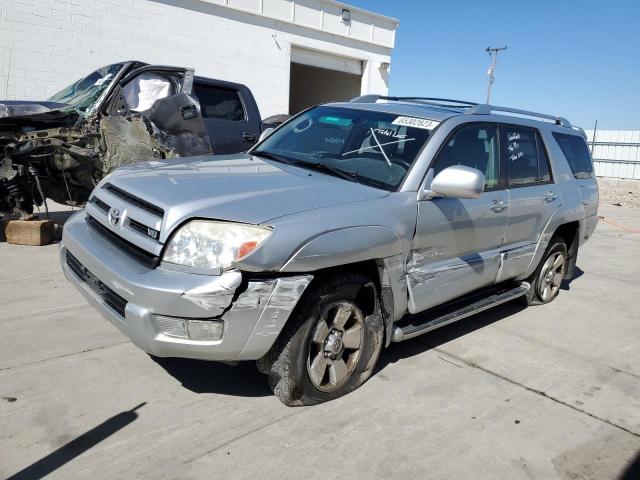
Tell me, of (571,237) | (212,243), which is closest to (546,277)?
(571,237)

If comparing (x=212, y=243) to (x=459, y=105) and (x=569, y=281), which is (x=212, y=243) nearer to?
(x=459, y=105)

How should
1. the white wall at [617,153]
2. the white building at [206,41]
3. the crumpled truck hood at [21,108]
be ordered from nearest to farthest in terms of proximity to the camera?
the crumpled truck hood at [21,108]
the white building at [206,41]
the white wall at [617,153]

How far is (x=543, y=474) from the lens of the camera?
274 cm

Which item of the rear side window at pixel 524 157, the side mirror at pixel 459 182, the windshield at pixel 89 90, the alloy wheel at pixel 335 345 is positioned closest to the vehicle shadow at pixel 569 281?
the rear side window at pixel 524 157

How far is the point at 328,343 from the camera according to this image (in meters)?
3.18

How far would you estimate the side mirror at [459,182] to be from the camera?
3.35 metres

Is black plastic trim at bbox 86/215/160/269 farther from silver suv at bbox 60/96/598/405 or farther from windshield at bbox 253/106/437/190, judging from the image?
windshield at bbox 253/106/437/190

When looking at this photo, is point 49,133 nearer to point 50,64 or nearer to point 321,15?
point 50,64

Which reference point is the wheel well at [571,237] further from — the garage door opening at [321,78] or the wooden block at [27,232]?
the garage door opening at [321,78]

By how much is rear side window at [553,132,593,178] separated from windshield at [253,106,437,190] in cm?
222

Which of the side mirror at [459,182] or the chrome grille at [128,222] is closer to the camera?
the chrome grille at [128,222]

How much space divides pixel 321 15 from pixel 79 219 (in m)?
15.6

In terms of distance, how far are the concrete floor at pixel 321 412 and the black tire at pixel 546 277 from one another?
0.81m

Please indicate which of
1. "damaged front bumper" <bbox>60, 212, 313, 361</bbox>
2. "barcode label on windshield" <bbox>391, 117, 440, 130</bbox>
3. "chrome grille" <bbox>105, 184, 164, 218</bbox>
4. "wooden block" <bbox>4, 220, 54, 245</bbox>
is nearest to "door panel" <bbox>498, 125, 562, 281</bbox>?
"barcode label on windshield" <bbox>391, 117, 440, 130</bbox>
